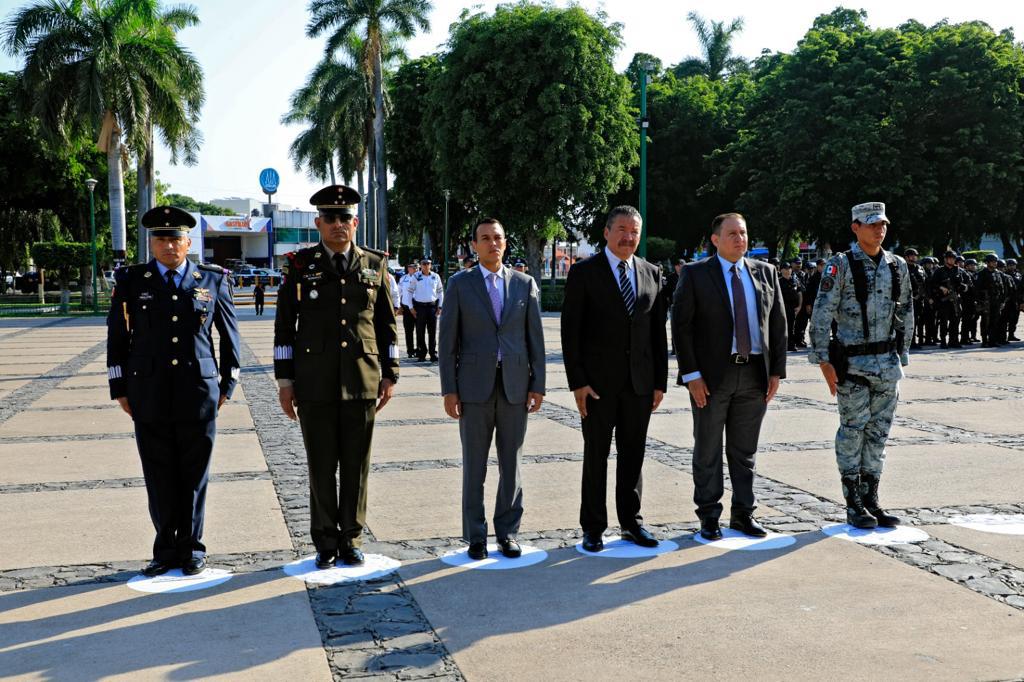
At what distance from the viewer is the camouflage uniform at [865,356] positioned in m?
5.59

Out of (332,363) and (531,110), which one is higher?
(531,110)

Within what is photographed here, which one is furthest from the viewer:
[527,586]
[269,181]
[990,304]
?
[269,181]

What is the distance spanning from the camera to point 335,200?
488cm

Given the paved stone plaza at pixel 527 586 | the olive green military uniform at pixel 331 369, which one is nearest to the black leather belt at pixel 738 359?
the paved stone plaza at pixel 527 586

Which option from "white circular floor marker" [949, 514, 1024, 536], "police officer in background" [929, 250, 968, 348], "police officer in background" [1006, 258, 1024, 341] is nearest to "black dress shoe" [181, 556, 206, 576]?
"white circular floor marker" [949, 514, 1024, 536]

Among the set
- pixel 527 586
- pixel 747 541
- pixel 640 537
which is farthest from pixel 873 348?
pixel 527 586

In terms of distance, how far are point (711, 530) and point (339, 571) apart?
6.79 ft

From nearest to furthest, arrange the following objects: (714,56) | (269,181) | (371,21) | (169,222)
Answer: (169,222) → (269,181) → (371,21) → (714,56)

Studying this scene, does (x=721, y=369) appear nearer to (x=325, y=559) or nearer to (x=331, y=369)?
(x=331, y=369)

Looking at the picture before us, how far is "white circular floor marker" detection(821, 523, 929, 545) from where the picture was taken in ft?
17.2

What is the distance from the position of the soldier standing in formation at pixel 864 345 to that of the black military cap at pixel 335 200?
2778mm

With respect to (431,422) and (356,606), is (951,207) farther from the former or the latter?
(356,606)

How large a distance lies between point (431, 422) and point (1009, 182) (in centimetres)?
3111

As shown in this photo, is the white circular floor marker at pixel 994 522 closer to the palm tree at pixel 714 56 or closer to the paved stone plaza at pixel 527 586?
the paved stone plaza at pixel 527 586
